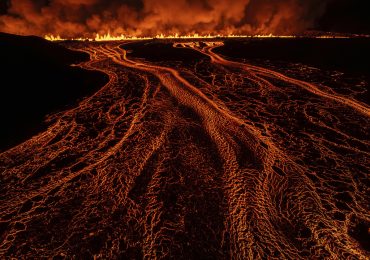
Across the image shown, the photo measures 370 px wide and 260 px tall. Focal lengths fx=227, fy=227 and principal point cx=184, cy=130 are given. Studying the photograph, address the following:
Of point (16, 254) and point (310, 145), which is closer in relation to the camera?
point (16, 254)

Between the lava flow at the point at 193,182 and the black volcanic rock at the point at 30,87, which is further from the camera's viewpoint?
the black volcanic rock at the point at 30,87

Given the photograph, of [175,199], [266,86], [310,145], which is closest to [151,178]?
[175,199]

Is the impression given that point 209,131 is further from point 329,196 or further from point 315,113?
point 315,113

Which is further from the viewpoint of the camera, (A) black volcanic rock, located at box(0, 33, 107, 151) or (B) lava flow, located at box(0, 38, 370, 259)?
(A) black volcanic rock, located at box(0, 33, 107, 151)
